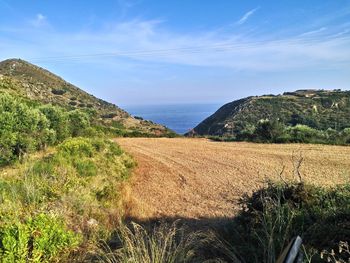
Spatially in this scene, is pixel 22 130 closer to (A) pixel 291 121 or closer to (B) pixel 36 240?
(B) pixel 36 240

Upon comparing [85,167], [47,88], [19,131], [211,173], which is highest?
[47,88]

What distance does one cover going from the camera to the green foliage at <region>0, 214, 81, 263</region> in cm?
469

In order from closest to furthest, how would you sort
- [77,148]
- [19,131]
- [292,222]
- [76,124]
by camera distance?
[292,222], [77,148], [19,131], [76,124]

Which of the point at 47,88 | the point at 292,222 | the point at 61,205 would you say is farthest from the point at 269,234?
the point at 47,88

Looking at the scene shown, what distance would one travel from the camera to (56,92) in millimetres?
60406

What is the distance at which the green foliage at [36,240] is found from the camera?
15.4 ft

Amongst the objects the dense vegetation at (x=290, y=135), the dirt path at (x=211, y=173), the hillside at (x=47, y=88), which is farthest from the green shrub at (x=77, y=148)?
the hillside at (x=47, y=88)

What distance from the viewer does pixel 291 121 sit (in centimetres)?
4041

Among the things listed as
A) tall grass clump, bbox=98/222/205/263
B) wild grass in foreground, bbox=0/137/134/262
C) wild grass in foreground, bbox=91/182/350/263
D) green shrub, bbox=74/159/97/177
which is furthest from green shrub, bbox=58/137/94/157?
tall grass clump, bbox=98/222/205/263

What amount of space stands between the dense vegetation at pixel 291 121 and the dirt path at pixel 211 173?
2.07 meters

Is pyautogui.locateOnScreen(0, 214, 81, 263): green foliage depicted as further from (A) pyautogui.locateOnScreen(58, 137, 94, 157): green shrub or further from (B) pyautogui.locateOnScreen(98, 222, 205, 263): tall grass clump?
(A) pyautogui.locateOnScreen(58, 137, 94, 157): green shrub

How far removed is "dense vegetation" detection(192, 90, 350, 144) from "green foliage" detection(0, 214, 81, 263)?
13.8 m

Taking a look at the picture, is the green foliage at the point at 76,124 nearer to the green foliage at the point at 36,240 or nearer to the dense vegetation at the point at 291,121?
the dense vegetation at the point at 291,121

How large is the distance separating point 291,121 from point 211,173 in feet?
101
